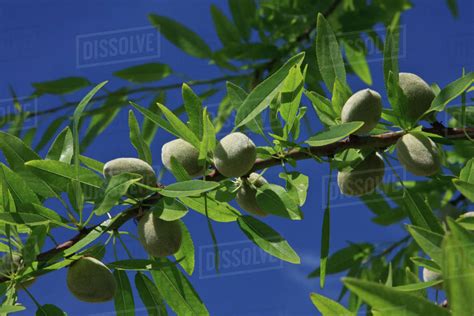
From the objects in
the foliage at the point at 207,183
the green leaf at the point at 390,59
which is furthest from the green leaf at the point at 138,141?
the green leaf at the point at 390,59

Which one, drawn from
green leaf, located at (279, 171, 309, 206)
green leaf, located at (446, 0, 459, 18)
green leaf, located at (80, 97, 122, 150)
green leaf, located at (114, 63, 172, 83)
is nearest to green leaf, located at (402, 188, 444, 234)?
green leaf, located at (279, 171, 309, 206)

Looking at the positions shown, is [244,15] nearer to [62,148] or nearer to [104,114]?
[104,114]

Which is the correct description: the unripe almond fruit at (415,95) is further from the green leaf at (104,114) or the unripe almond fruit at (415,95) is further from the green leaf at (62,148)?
the green leaf at (104,114)

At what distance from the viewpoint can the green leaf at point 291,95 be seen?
125 cm

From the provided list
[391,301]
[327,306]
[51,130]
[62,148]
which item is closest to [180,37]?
[51,130]

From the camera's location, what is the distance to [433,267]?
3.82ft

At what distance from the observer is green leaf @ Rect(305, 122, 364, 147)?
1128 millimetres

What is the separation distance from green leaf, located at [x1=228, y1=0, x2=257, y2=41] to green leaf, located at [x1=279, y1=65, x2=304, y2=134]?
119 cm

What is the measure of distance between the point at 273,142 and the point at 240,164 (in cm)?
11

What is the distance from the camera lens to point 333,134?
1160 mm

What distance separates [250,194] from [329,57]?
0.28 metres

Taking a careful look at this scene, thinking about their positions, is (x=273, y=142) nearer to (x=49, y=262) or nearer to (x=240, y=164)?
(x=240, y=164)

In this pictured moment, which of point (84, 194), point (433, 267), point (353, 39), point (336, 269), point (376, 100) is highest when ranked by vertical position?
point (353, 39)

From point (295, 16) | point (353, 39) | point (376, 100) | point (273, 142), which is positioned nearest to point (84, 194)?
point (273, 142)
